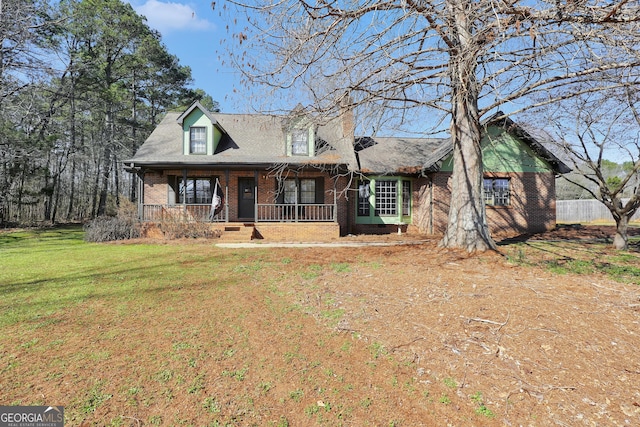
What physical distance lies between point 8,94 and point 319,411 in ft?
70.3

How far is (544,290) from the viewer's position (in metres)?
4.80

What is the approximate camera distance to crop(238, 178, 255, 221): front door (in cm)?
1566

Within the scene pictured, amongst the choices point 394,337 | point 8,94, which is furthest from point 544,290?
point 8,94

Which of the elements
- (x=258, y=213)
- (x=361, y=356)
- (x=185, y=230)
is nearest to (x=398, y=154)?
(x=258, y=213)

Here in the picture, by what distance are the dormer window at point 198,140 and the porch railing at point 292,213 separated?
4.15 meters

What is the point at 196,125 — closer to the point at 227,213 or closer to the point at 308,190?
the point at 227,213

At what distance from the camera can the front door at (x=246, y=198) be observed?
15.7 metres

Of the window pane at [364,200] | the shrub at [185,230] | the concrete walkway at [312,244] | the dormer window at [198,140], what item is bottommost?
the concrete walkway at [312,244]

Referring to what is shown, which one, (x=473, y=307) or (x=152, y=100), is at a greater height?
(x=152, y=100)

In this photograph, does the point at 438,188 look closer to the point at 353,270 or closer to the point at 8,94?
the point at 353,270

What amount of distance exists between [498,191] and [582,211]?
735 inches

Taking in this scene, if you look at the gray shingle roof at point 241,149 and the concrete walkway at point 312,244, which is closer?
the concrete walkway at point 312,244

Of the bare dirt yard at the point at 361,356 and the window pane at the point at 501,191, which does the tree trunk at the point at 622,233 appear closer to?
the bare dirt yard at the point at 361,356

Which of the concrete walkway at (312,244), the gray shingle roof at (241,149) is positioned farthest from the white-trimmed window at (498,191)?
the gray shingle roof at (241,149)
